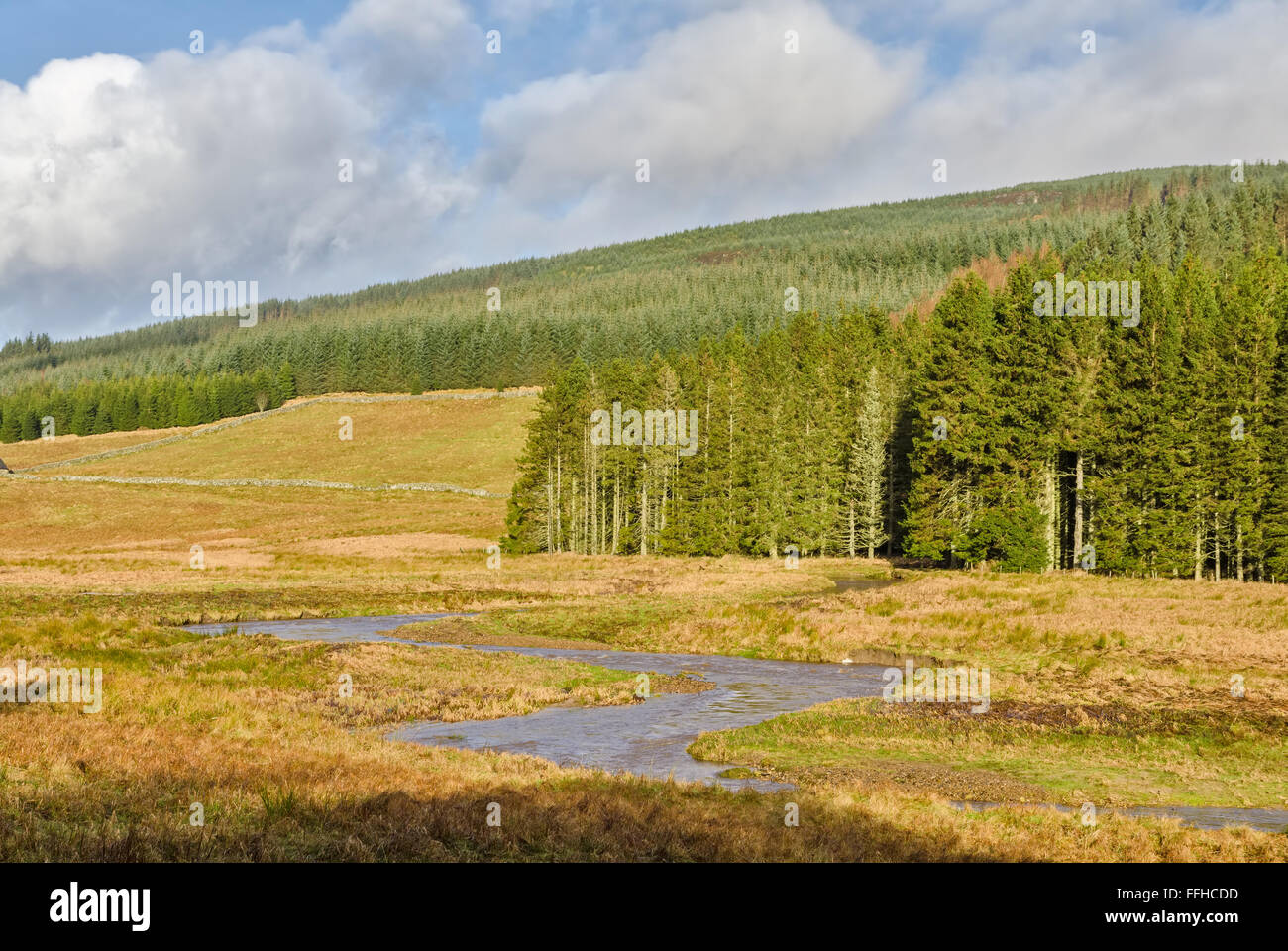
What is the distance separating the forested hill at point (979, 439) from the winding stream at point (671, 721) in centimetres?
Result: 2880

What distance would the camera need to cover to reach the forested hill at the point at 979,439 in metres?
52.7

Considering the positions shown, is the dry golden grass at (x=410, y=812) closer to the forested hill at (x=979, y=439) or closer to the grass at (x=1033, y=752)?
the grass at (x=1033, y=752)

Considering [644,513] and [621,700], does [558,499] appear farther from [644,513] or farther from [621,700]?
[621,700]

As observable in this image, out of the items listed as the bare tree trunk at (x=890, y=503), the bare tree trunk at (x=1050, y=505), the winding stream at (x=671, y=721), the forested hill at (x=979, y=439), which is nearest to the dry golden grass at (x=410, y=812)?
the winding stream at (x=671, y=721)

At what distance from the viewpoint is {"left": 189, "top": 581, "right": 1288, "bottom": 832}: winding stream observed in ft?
63.4

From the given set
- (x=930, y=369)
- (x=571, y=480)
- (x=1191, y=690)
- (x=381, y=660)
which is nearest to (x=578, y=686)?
(x=381, y=660)

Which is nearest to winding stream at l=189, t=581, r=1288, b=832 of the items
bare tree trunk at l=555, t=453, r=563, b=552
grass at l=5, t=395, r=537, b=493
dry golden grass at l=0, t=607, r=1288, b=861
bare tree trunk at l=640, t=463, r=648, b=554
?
dry golden grass at l=0, t=607, r=1288, b=861

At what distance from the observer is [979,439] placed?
196 feet

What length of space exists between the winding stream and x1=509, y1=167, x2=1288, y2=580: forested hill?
94.5 ft

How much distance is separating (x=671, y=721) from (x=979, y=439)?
133 feet
